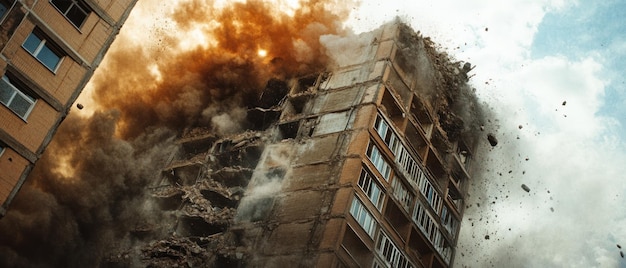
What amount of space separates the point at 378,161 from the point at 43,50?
18413 mm

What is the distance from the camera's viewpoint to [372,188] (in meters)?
34.6

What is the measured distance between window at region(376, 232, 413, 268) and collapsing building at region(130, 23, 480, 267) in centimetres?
9

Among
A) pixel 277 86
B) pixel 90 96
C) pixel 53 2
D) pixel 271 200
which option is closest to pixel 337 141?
pixel 271 200

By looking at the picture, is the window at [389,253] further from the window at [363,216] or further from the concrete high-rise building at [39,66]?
the concrete high-rise building at [39,66]

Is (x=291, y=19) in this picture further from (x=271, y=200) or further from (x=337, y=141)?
(x=271, y=200)

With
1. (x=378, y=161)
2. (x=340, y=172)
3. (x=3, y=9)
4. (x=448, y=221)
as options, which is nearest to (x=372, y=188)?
(x=378, y=161)

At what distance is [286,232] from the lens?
107ft

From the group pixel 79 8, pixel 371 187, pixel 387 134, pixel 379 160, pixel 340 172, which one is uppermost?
pixel 387 134

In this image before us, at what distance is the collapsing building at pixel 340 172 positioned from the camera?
32.7m

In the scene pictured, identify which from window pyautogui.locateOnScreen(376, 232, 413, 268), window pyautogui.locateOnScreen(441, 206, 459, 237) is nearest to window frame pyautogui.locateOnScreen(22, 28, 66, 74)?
window pyautogui.locateOnScreen(376, 232, 413, 268)

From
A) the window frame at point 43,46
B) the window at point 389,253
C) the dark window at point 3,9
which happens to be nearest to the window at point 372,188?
the window at point 389,253

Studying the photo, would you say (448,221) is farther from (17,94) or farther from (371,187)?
(17,94)

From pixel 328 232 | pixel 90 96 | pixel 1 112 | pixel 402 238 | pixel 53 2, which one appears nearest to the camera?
pixel 1 112

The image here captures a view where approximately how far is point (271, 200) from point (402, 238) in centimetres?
748
